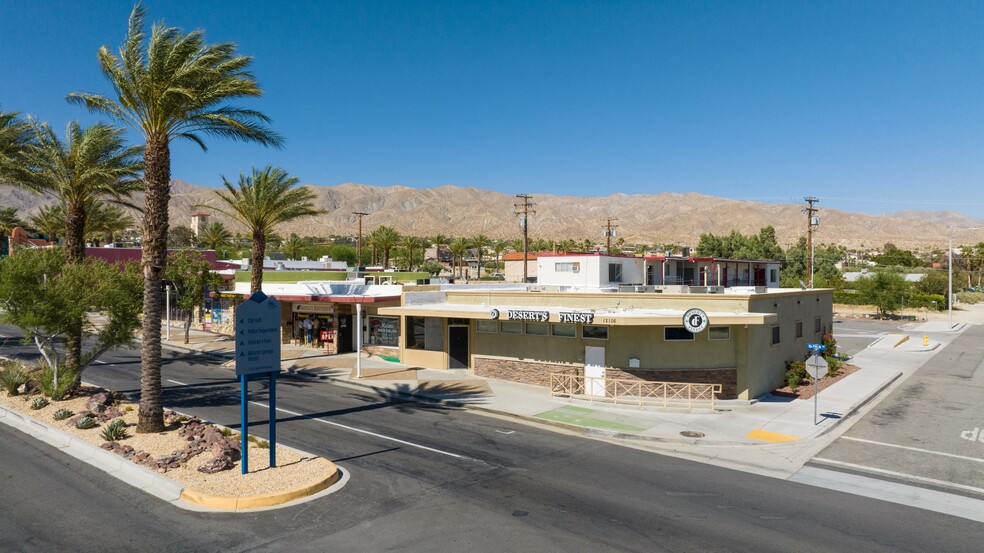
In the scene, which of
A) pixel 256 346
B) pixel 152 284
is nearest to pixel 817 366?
pixel 256 346

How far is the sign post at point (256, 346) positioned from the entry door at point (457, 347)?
15.6 m

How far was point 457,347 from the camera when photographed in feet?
96.1

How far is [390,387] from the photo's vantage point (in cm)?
2508

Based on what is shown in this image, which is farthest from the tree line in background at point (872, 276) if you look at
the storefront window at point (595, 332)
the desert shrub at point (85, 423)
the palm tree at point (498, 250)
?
the desert shrub at point (85, 423)

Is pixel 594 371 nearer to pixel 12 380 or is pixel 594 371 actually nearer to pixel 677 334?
pixel 677 334

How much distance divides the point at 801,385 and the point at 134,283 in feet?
89.1

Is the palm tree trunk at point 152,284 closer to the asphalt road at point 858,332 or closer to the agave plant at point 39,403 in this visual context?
the agave plant at point 39,403

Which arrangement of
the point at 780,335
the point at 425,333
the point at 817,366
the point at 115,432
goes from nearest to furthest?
→ 1. the point at 115,432
2. the point at 817,366
3. the point at 780,335
4. the point at 425,333

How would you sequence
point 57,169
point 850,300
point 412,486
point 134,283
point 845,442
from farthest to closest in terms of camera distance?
point 850,300
point 57,169
point 134,283
point 845,442
point 412,486

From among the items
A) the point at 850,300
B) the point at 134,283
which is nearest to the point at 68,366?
the point at 134,283

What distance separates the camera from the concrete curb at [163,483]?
1166 centimetres

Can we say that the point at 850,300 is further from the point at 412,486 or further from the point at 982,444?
the point at 412,486

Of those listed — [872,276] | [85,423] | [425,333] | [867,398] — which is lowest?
[867,398]

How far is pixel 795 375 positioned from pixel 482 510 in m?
19.2
